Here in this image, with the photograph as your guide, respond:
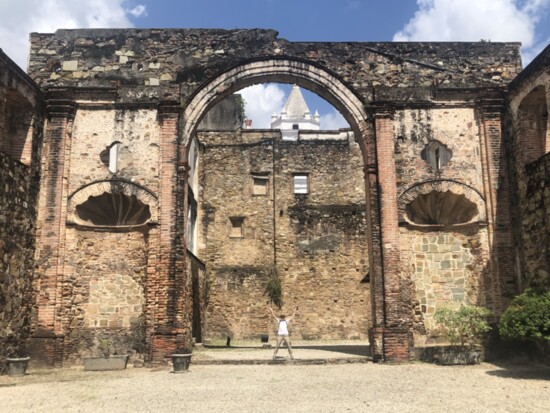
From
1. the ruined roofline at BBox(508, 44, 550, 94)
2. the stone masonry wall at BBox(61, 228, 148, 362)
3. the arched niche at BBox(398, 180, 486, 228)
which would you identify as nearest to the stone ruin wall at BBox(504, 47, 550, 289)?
the ruined roofline at BBox(508, 44, 550, 94)

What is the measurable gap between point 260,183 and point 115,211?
10782 mm

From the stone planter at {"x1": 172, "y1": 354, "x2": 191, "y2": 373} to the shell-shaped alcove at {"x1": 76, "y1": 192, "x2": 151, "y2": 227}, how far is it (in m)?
3.87

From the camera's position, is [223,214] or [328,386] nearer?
[328,386]

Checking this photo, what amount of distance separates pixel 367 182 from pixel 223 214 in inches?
433

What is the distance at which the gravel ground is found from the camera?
25.6 ft

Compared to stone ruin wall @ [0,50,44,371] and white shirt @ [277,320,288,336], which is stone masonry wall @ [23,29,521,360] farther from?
white shirt @ [277,320,288,336]

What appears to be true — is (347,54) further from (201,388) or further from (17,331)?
(17,331)

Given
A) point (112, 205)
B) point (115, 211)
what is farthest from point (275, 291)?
point (112, 205)

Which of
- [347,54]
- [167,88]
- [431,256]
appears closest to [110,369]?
[167,88]

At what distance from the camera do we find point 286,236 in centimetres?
2428

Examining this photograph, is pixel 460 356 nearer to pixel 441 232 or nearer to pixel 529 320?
pixel 529 320

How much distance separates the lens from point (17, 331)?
12227mm

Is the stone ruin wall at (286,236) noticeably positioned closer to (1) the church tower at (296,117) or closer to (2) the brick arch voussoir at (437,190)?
(2) the brick arch voussoir at (437,190)

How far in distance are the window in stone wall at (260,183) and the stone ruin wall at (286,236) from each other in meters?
0.21
